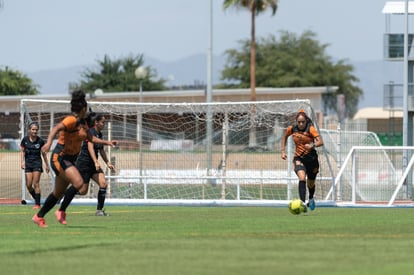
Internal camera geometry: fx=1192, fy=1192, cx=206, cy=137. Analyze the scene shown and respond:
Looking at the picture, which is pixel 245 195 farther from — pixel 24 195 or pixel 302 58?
pixel 302 58

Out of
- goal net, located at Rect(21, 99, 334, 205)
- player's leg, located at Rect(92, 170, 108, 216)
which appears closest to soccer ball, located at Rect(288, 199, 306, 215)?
player's leg, located at Rect(92, 170, 108, 216)

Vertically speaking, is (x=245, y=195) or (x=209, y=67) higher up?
(x=209, y=67)

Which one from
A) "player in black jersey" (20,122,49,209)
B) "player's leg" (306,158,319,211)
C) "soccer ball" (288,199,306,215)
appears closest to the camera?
"soccer ball" (288,199,306,215)

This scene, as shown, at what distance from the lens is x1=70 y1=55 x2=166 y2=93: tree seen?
387ft

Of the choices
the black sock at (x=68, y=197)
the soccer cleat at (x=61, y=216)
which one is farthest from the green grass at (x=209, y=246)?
the black sock at (x=68, y=197)

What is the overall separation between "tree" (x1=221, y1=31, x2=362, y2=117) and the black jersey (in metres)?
91.1

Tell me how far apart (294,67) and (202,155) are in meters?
88.4

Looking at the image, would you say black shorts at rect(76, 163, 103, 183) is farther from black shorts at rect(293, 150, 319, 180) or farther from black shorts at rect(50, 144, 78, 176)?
black shorts at rect(50, 144, 78, 176)

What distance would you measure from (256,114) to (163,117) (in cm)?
494

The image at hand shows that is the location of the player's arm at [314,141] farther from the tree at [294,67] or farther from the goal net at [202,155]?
the tree at [294,67]

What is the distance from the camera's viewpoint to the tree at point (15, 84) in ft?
357

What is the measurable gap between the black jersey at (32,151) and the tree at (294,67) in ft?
299

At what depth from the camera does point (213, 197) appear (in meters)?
33.0

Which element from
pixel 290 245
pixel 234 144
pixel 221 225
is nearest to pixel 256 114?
pixel 234 144
